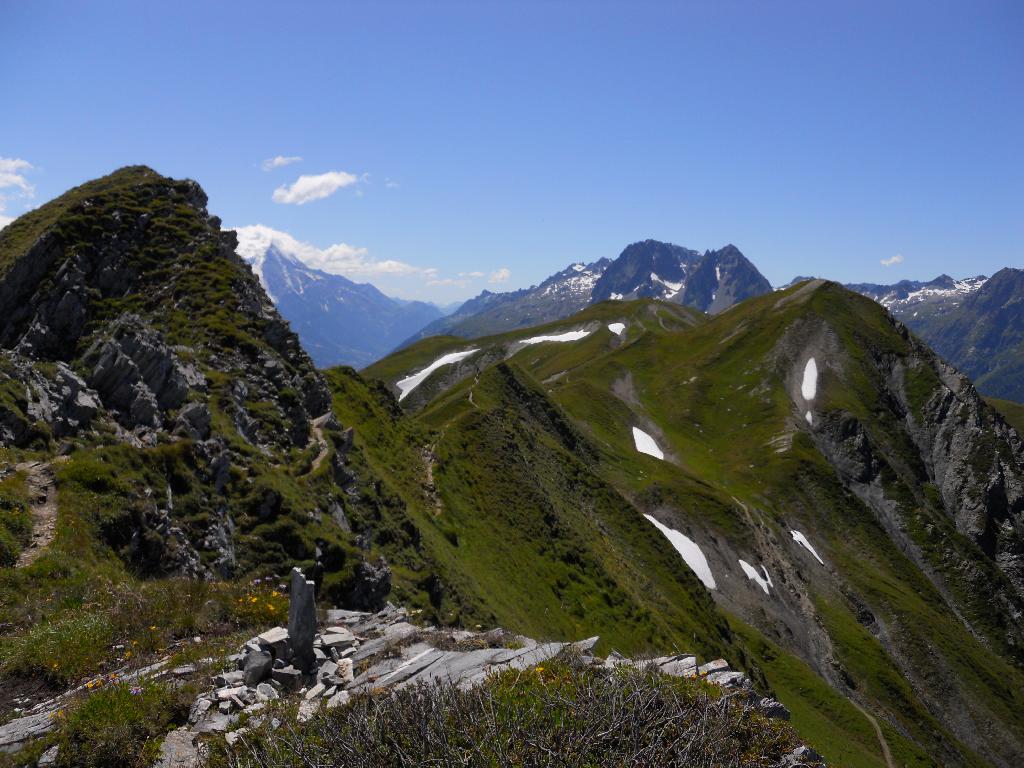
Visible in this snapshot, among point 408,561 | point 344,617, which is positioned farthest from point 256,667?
point 408,561

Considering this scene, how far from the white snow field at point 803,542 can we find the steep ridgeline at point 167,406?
81.1 meters

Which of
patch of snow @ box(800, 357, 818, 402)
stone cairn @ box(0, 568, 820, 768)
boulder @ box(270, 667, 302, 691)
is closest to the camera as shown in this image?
stone cairn @ box(0, 568, 820, 768)

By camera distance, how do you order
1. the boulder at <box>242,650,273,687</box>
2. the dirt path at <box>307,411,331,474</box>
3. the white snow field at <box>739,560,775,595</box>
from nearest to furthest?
the boulder at <box>242,650,273,687</box> < the dirt path at <box>307,411,331,474</box> < the white snow field at <box>739,560,775,595</box>

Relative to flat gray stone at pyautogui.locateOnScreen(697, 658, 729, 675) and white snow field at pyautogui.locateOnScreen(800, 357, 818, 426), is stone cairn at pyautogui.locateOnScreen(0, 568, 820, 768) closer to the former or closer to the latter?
flat gray stone at pyautogui.locateOnScreen(697, 658, 729, 675)

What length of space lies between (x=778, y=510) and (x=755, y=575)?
25.3 m

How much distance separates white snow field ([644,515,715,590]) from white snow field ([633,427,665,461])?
37436 millimetres

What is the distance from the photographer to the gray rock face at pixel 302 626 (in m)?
11.3

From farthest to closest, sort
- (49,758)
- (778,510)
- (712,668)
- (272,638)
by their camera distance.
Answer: (778,510)
(712,668)
(272,638)
(49,758)

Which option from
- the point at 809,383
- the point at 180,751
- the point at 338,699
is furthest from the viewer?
the point at 809,383

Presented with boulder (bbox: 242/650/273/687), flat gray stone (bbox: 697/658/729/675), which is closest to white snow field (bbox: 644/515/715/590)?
flat gray stone (bbox: 697/658/729/675)

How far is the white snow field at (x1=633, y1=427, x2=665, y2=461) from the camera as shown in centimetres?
11781

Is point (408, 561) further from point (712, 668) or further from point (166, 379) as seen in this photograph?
point (712, 668)

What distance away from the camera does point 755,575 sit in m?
77.2

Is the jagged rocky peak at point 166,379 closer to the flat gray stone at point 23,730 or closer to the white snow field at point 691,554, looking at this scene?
the flat gray stone at point 23,730
